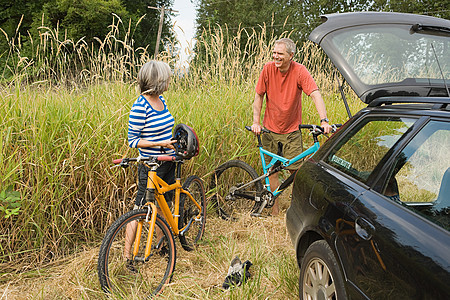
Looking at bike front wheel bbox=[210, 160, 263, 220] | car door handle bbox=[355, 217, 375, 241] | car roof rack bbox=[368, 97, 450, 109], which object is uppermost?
car roof rack bbox=[368, 97, 450, 109]

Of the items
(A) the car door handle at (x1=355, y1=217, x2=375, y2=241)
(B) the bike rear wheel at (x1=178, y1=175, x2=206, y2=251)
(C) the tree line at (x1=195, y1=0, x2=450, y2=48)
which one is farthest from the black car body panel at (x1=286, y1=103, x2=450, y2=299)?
(C) the tree line at (x1=195, y1=0, x2=450, y2=48)

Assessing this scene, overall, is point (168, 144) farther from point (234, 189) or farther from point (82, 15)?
point (82, 15)

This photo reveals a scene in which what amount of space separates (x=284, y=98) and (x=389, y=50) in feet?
5.45

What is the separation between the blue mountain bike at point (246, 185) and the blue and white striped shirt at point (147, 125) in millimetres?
1386

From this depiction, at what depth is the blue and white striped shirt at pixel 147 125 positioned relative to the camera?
3.03 meters

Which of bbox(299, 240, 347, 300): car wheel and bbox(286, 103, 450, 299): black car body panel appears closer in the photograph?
bbox(286, 103, 450, 299): black car body panel

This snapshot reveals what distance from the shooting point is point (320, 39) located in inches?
112

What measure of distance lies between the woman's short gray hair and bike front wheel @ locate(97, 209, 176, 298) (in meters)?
0.90

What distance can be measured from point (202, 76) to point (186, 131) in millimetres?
2843

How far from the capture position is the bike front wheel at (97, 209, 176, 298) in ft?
9.20

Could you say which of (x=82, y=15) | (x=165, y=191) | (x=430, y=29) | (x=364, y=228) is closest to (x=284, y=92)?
(x=430, y=29)

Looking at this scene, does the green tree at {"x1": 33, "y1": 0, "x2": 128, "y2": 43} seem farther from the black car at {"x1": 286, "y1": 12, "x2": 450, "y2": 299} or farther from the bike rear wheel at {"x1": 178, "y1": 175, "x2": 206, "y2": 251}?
the black car at {"x1": 286, "y1": 12, "x2": 450, "y2": 299}

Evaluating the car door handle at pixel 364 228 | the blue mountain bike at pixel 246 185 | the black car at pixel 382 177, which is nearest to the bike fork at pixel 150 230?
the black car at pixel 382 177

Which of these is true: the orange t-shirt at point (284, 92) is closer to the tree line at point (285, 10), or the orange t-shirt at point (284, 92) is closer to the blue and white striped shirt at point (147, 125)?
the blue and white striped shirt at point (147, 125)
